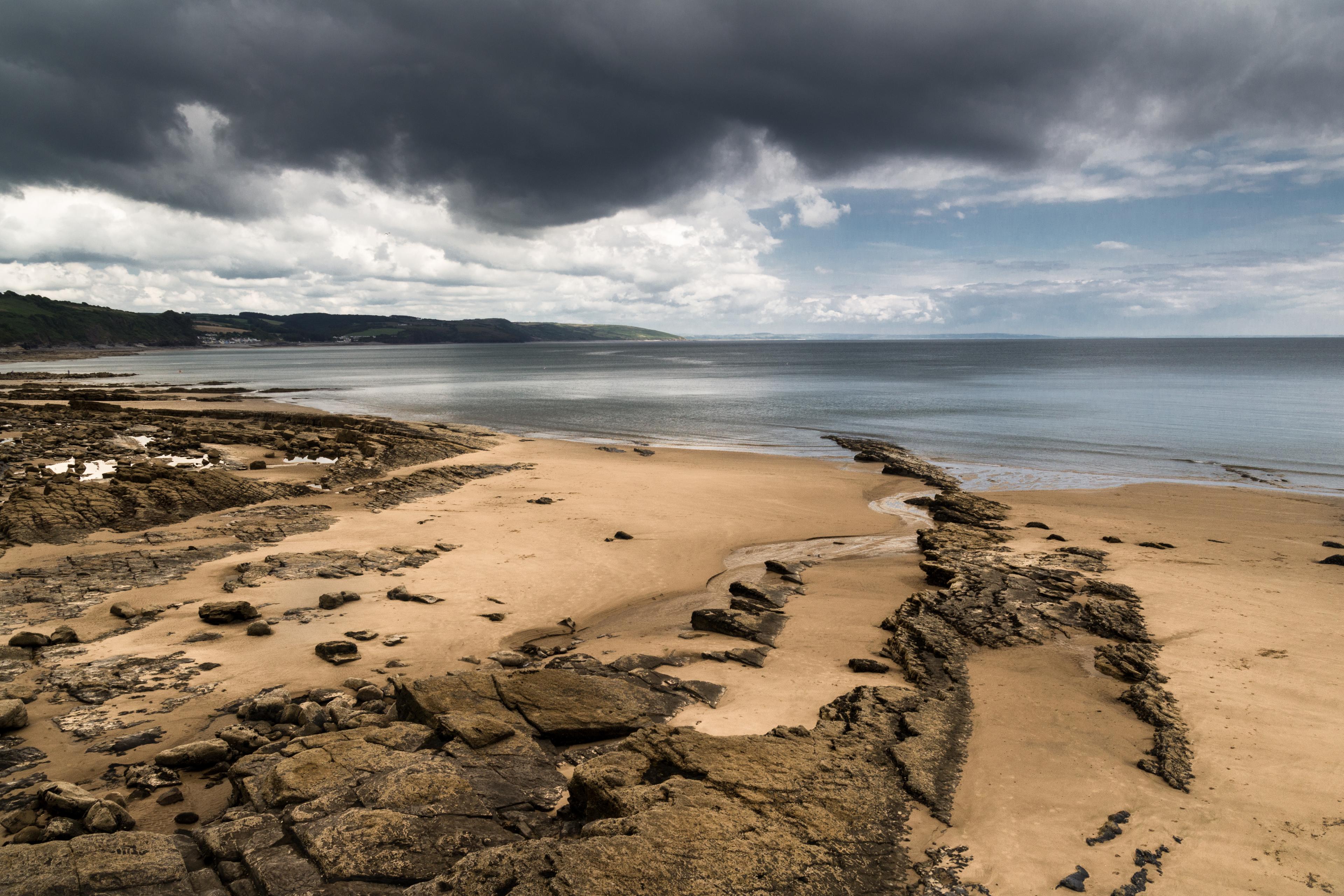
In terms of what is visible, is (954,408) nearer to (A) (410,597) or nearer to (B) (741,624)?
(B) (741,624)

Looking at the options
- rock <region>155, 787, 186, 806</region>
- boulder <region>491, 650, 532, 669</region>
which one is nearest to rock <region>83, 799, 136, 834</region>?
rock <region>155, 787, 186, 806</region>

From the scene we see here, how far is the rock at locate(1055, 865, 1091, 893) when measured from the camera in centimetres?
621

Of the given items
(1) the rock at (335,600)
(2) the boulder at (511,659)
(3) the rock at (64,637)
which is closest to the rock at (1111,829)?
(2) the boulder at (511,659)

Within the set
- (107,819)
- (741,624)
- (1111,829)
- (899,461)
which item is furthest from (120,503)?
(899,461)

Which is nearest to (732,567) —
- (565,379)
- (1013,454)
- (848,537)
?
(848,537)

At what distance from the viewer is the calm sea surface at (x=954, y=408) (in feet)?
120

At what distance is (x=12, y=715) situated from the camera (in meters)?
8.59

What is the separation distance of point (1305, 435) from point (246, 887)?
58315 mm

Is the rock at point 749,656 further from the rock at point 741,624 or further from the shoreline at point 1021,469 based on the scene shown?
the shoreline at point 1021,469

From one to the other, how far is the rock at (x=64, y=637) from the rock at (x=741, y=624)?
11162 millimetres

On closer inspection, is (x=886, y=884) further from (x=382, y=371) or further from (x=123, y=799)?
(x=382, y=371)

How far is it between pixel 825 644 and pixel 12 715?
12388mm

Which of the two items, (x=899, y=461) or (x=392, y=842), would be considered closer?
(x=392, y=842)

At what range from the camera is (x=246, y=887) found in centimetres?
552
